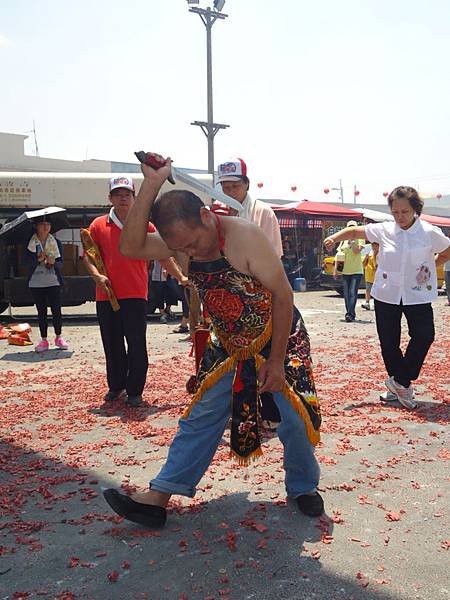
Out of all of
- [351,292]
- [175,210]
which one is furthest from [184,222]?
[351,292]

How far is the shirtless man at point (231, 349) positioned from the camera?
9.51 ft

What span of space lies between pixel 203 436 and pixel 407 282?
2.97m

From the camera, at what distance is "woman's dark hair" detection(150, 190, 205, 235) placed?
2.84m

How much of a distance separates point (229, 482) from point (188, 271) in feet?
4.68

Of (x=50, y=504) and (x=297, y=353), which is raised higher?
(x=297, y=353)

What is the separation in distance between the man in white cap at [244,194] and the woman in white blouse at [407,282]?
105 centimetres

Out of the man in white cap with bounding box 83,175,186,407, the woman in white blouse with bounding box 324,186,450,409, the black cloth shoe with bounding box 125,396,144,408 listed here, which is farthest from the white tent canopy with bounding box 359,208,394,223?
the black cloth shoe with bounding box 125,396,144,408

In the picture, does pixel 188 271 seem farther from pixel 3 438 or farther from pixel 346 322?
pixel 346 322

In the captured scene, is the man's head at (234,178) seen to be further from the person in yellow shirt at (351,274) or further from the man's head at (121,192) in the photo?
the person in yellow shirt at (351,274)

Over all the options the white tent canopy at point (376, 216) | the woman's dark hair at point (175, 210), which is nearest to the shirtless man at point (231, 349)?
the woman's dark hair at point (175, 210)

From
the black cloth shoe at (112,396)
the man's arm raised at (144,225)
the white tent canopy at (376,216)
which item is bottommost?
the black cloth shoe at (112,396)

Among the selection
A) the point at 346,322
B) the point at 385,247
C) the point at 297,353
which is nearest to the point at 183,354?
the point at 385,247

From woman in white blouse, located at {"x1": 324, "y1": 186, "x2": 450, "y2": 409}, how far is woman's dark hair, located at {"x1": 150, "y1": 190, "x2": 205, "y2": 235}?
284 centimetres

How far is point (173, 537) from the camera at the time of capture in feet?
10.1
